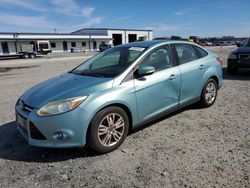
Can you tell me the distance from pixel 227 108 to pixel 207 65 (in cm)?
115

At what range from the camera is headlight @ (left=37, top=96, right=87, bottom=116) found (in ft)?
10.9

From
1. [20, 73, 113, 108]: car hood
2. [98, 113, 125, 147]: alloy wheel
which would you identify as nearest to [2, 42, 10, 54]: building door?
[20, 73, 113, 108]: car hood

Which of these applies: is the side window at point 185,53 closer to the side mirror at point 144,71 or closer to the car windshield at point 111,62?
the car windshield at point 111,62

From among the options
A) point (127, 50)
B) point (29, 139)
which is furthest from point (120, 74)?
point (29, 139)

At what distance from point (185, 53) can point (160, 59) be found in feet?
2.91

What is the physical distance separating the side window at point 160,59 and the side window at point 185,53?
11.7 inches

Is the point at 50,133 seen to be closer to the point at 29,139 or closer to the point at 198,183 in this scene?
the point at 29,139

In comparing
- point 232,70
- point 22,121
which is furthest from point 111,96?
point 232,70

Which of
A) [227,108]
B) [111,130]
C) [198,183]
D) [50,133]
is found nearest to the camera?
[198,183]

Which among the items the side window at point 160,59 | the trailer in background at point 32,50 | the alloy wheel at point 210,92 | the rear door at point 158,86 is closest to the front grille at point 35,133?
the rear door at point 158,86

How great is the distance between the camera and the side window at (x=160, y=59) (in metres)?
4.28

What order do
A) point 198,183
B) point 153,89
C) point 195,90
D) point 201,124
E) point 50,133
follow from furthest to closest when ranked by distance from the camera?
point 195,90
point 201,124
point 153,89
point 50,133
point 198,183

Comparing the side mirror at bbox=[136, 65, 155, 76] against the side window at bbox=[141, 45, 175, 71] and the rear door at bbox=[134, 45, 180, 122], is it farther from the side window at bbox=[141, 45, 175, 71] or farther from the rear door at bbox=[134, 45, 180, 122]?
the side window at bbox=[141, 45, 175, 71]

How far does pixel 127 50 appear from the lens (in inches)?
185
